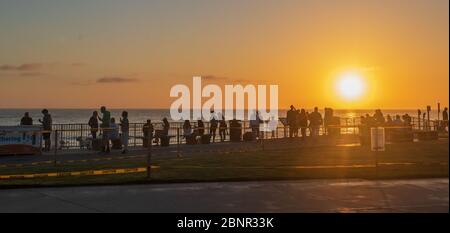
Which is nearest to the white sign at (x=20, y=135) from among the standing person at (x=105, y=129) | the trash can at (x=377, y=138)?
the standing person at (x=105, y=129)

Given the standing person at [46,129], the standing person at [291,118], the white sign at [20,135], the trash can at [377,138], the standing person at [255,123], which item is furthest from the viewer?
the standing person at [291,118]

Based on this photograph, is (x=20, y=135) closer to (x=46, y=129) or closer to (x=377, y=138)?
(x=46, y=129)

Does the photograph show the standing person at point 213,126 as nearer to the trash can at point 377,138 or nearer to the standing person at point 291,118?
the standing person at point 291,118

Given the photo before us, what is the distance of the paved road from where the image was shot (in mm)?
7953

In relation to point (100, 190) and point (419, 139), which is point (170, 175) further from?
point (419, 139)

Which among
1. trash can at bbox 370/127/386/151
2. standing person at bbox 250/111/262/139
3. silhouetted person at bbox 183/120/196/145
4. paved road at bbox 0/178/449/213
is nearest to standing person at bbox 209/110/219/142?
silhouetted person at bbox 183/120/196/145

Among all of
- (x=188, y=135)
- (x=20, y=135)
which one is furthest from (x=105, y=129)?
(x=188, y=135)

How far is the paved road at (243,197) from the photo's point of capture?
7953 mm

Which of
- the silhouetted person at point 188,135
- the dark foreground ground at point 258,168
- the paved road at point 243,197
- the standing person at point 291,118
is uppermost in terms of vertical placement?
the standing person at point 291,118

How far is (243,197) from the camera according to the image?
8.90m
